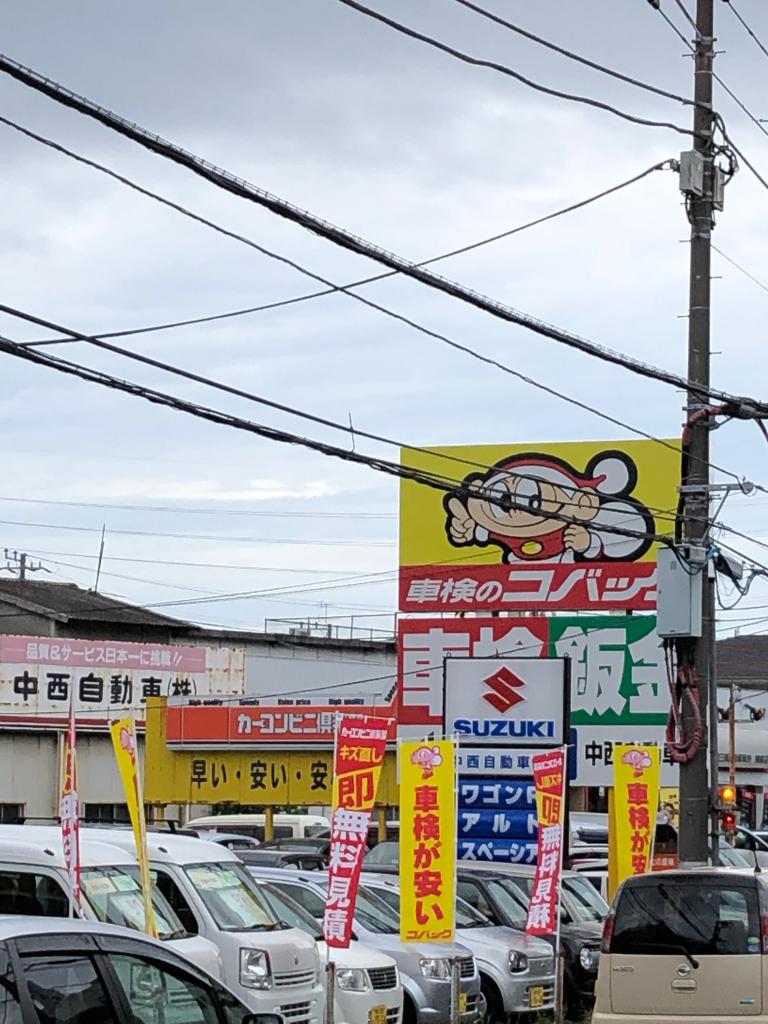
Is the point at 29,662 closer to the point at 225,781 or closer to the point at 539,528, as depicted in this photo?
the point at 225,781

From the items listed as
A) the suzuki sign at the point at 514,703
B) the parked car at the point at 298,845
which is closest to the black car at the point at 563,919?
the suzuki sign at the point at 514,703

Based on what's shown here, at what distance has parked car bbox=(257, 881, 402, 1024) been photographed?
48.0 ft

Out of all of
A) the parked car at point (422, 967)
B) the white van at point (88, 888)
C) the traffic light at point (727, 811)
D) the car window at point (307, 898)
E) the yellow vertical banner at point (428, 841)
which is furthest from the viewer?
the traffic light at point (727, 811)

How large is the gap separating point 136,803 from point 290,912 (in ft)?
9.69

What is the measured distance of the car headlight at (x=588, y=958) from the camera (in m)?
18.4

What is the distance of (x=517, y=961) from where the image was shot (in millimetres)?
17156

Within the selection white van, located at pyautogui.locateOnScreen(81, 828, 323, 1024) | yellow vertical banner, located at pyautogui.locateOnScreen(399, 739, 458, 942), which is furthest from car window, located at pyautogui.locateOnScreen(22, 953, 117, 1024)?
yellow vertical banner, located at pyautogui.locateOnScreen(399, 739, 458, 942)

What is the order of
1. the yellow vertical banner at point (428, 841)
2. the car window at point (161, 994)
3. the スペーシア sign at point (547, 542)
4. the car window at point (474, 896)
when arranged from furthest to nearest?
the スペーシア sign at point (547, 542) < the car window at point (474, 896) < the yellow vertical banner at point (428, 841) < the car window at point (161, 994)

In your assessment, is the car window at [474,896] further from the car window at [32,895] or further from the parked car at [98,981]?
the parked car at [98,981]

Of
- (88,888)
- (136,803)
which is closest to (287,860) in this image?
(136,803)

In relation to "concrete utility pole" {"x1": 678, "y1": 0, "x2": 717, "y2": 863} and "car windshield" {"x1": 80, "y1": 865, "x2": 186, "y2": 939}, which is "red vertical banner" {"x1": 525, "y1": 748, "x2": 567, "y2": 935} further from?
"car windshield" {"x1": 80, "y1": 865, "x2": 186, "y2": 939}

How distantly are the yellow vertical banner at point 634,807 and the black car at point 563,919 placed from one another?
2.73ft

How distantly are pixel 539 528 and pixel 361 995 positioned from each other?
19598 millimetres

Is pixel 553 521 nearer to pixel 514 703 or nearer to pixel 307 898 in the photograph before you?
pixel 514 703
